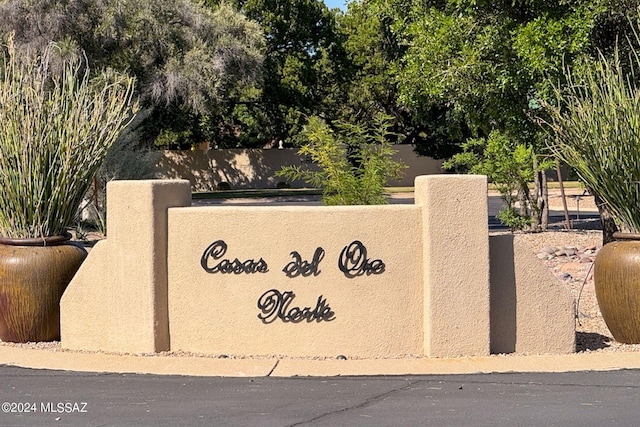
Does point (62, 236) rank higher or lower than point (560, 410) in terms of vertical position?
higher

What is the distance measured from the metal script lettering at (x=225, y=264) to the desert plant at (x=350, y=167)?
2026mm

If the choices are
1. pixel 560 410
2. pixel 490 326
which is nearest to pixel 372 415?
pixel 560 410

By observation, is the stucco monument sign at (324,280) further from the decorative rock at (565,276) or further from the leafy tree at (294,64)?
the leafy tree at (294,64)

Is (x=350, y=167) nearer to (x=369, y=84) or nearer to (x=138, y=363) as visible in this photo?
(x=138, y=363)

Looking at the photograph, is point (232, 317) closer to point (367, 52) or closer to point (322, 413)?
point (322, 413)

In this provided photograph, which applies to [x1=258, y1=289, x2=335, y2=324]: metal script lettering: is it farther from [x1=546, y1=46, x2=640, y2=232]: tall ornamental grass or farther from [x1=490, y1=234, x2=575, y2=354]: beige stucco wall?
[x1=546, y1=46, x2=640, y2=232]: tall ornamental grass

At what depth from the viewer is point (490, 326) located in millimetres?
8023

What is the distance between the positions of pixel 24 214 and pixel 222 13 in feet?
79.4

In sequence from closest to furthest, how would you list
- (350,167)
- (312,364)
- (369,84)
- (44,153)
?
(312,364), (44,153), (350,167), (369,84)

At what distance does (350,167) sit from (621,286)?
11.0 ft

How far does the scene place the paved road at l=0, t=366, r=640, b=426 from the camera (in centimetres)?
593

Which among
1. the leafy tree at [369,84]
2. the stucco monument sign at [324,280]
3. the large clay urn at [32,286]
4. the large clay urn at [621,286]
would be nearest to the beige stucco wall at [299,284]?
the stucco monument sign at [324,280]

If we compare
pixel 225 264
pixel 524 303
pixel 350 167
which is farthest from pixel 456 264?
pixel 350 167

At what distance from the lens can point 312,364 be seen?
762cm
